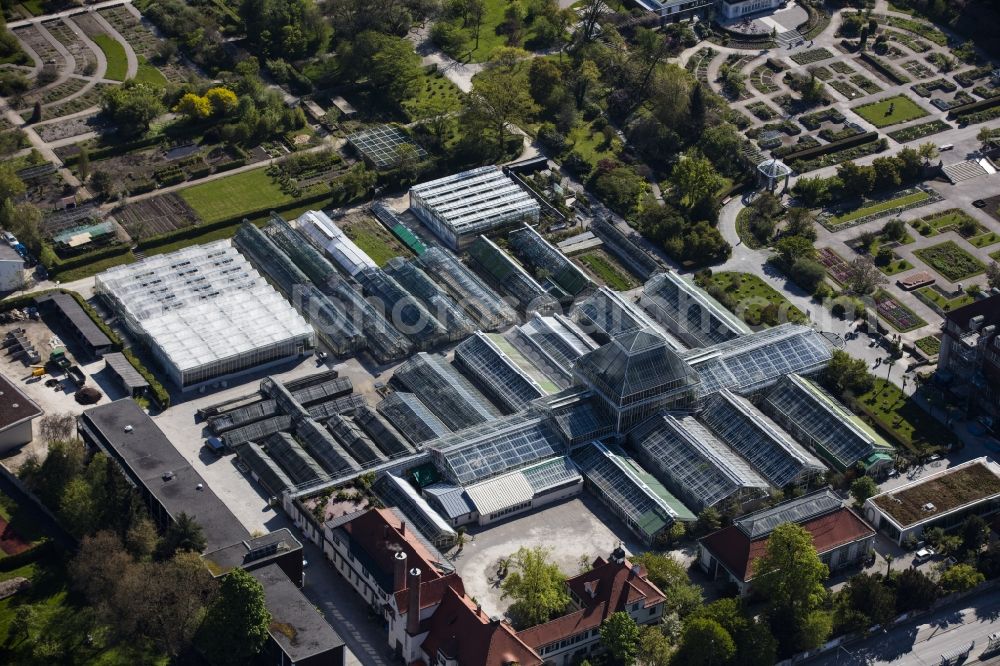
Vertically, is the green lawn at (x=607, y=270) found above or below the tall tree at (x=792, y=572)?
below

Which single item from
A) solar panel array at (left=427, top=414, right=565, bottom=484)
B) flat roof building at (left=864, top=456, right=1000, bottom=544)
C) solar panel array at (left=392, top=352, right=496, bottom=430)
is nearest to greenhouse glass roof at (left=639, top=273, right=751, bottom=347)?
solar panel array at (left=392, top=352, right=496, bottom=430)

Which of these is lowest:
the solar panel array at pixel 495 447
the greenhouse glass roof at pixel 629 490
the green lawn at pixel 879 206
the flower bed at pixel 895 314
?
the flower bed at pixel 895 314

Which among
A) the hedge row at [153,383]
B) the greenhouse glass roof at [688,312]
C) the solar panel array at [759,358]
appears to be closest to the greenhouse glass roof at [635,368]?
the solar panel array at [759,358]

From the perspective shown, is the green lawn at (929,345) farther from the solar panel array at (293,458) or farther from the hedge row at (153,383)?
the hedge row at (153,383)

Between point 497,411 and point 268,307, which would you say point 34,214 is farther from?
point 497,411

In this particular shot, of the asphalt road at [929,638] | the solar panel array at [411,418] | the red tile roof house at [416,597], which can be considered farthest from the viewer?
the solar panel array at [411,418]

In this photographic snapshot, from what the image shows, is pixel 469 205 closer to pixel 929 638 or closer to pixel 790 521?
pixel 790 521

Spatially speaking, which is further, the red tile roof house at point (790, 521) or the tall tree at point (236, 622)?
the red tile roof house at point (790, 521)

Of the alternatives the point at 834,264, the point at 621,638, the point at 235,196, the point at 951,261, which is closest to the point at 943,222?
the point at 951,261
